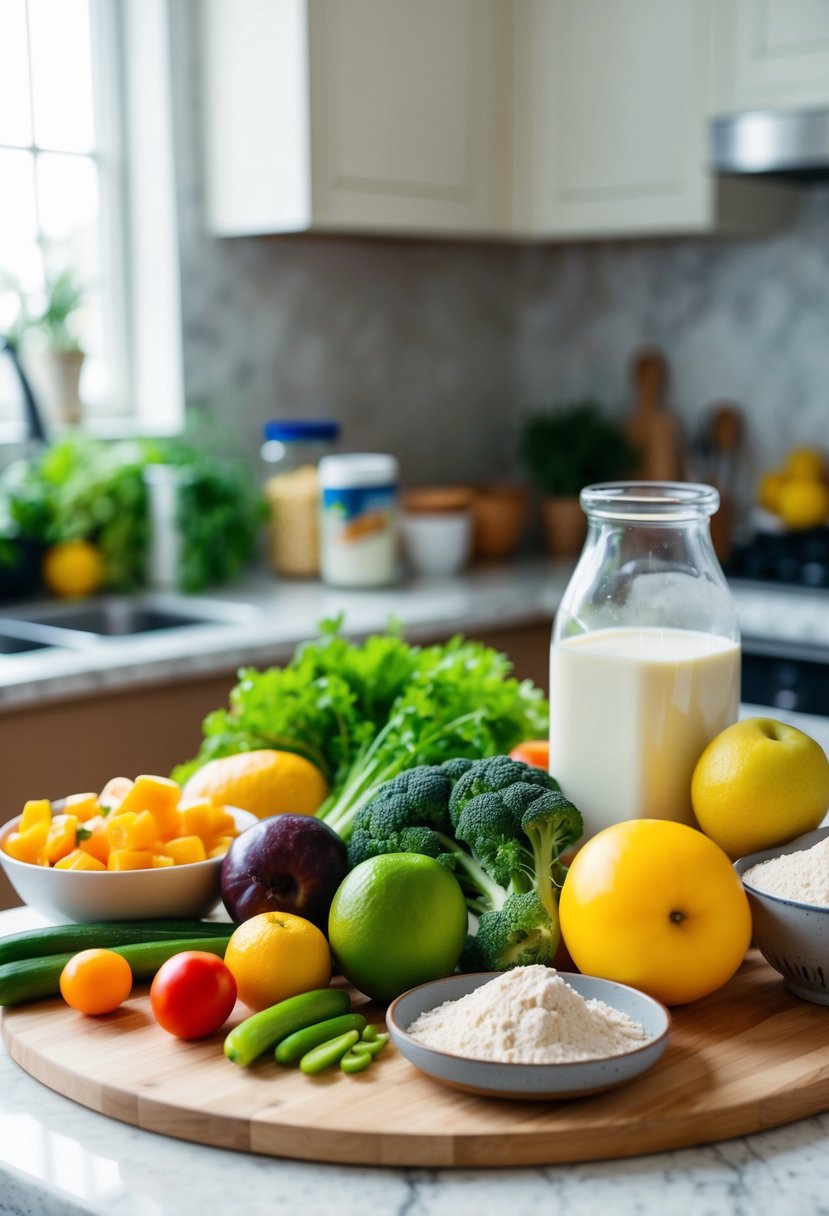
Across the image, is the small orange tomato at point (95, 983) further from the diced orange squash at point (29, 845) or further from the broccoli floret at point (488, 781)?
the broccoli floret at point (488, 781)

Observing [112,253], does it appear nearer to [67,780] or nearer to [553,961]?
[67,780]

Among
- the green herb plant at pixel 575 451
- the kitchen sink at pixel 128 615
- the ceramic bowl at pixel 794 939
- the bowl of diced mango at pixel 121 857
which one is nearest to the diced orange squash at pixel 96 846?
the bowl of diced mango at pixel 121 857

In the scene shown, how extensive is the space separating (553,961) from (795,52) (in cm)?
231

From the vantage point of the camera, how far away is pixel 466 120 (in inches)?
123

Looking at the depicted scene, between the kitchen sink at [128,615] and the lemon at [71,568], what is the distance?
0.03m

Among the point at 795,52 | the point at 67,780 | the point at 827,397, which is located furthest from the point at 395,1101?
the point at 827,397

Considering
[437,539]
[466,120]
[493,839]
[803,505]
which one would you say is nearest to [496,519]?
[437,539]

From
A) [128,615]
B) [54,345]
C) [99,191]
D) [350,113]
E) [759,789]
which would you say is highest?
[350,113]

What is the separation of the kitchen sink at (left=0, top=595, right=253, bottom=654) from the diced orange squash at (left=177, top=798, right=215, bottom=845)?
1.52 m

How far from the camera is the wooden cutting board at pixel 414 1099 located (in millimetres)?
797

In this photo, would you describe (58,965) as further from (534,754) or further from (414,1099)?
(534,754)

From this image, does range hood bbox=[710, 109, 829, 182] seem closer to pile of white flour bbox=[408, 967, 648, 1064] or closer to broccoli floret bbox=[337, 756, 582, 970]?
broccoli floret bbox=[337, 756, 582, 970]

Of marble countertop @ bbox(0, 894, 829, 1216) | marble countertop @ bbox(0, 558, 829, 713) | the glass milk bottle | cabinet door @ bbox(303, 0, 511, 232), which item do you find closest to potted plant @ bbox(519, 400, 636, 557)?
marble countertop @ bbox(0, 558, 829, 713)

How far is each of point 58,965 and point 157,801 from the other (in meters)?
0.16
